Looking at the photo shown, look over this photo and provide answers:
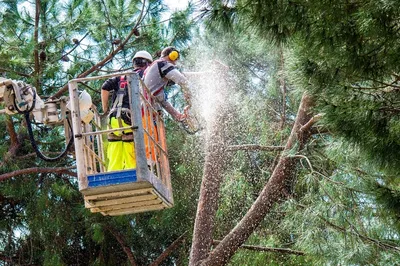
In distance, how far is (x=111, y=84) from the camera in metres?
7.87

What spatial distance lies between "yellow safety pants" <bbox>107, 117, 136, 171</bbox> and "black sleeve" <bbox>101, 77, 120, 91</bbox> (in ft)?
0.90

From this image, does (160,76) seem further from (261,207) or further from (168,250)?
(168,250)

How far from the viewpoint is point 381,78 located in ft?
20.4

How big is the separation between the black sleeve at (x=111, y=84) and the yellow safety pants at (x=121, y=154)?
0.27 metres

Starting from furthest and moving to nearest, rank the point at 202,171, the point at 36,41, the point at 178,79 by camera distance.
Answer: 1. the point at 202,171
2. the point at 36,41
3. the point at 178,79

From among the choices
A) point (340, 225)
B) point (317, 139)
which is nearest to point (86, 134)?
point (340, 225)

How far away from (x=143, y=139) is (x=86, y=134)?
45cm

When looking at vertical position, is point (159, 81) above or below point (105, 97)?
above

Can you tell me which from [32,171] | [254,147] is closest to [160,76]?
[254,147]

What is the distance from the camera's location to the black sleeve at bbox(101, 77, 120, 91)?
7852 mm

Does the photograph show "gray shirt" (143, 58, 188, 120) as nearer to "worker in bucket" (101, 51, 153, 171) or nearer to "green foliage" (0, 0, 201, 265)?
"worker in bucket" (101, 51, 153, 171)

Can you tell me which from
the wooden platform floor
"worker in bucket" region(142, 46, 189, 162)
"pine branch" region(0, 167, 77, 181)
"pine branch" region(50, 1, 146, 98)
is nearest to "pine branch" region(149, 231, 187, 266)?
"pine branch" region(0, 167, 77, 181)

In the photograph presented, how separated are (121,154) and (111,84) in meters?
0.60

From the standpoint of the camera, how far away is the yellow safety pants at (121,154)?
25.2ft
